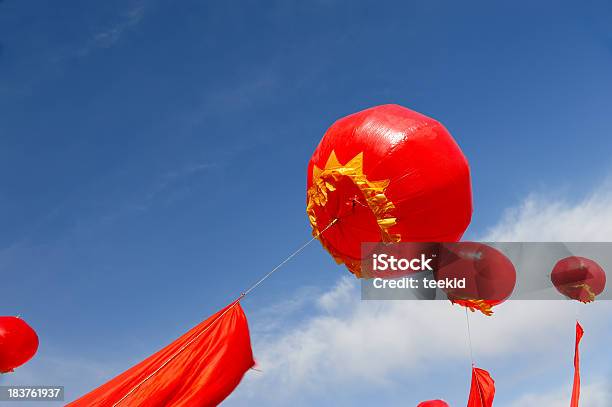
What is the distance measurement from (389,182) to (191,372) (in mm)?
3531

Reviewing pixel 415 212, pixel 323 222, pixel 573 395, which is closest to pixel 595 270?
pixel 573 395

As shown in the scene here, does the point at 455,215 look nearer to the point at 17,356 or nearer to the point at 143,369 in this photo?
the point at 143,369

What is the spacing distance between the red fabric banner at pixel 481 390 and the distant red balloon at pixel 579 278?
2.24 m

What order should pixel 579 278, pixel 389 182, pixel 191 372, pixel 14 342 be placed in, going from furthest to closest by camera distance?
pixel 14 342 < pixel 579 278 < pixel 389 182 < pixel 191 372

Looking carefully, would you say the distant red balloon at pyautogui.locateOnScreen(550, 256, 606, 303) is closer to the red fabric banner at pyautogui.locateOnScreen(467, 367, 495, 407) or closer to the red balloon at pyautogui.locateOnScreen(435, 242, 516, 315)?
the red balloon at pyautogui.locateOnScreen(435, 242, 516, 315)

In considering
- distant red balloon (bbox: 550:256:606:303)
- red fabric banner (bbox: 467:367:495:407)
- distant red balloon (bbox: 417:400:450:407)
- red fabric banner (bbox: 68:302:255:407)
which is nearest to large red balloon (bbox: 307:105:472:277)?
red fabric banner (bbox: 68:302:255:407)

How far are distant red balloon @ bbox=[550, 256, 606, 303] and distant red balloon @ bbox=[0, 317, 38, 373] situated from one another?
10932mm

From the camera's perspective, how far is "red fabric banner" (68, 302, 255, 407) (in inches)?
176

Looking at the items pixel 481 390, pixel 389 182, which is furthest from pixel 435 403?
pixel 389 182

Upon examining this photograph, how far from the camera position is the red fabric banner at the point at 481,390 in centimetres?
923

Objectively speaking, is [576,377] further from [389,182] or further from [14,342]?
[14,342]

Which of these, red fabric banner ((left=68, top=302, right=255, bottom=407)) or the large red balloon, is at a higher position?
the large red balloon

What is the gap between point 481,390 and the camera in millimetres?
9344

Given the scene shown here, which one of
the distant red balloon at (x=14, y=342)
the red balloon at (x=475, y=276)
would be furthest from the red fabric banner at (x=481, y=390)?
the distant red balloon at (x=14, y=342)
